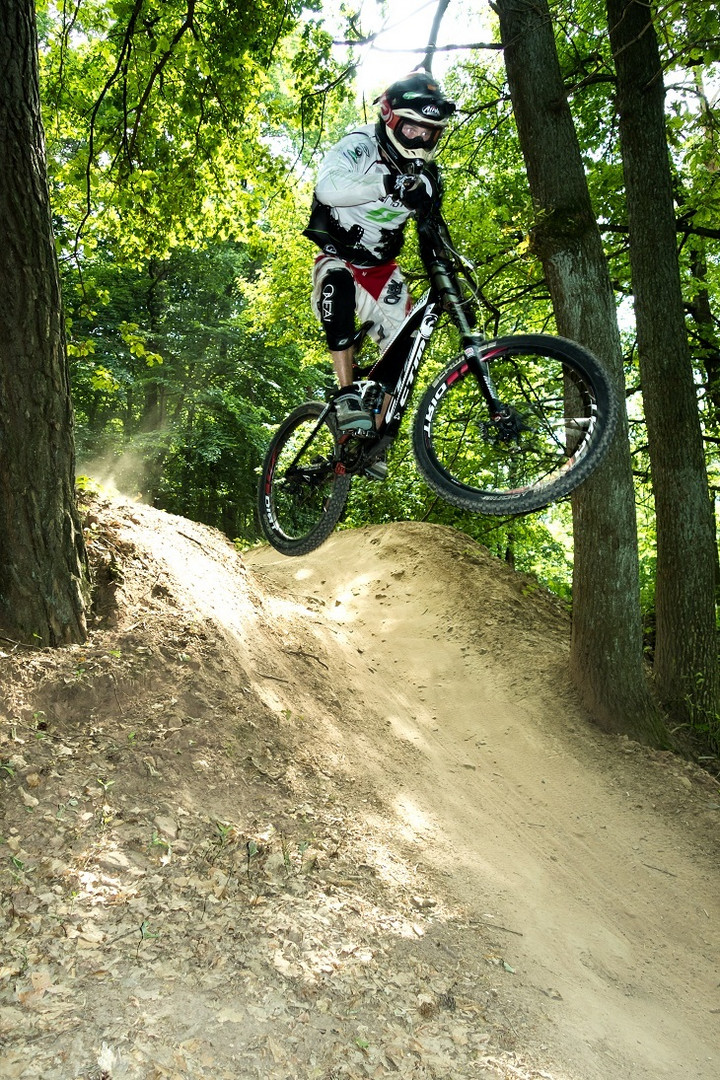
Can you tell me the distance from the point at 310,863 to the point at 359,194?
3.96 meters

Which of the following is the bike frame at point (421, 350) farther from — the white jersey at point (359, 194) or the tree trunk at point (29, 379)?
the tree trunk at point (29, 379)

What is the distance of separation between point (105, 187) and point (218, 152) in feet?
4.56

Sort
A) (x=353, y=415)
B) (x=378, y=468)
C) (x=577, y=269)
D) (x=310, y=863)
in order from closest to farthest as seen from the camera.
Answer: (x=353, y=415) → (x=310, y=863) → (x=378, y=468) → (x=577, y=269)

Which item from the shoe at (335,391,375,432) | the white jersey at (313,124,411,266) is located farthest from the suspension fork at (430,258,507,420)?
the shoe at (335,391,375,432)

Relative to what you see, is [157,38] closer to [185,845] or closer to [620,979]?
[185,845]

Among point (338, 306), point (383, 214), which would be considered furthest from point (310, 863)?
point (383, 214)

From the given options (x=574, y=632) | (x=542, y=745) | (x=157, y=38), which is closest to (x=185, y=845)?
(x=542, y=745)

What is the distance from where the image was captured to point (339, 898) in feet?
14.4

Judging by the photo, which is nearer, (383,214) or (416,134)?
(416,134)

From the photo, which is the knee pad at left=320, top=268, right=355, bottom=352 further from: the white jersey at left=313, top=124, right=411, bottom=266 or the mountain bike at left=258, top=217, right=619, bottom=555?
the white jersey at left=313, top=124, right=411, bottom=266

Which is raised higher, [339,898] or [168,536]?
[168,536]

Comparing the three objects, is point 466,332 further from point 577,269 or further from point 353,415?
point 577,269

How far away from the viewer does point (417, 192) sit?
404 centimetres

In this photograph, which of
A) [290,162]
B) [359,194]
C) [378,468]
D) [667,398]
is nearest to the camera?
[359,194]
